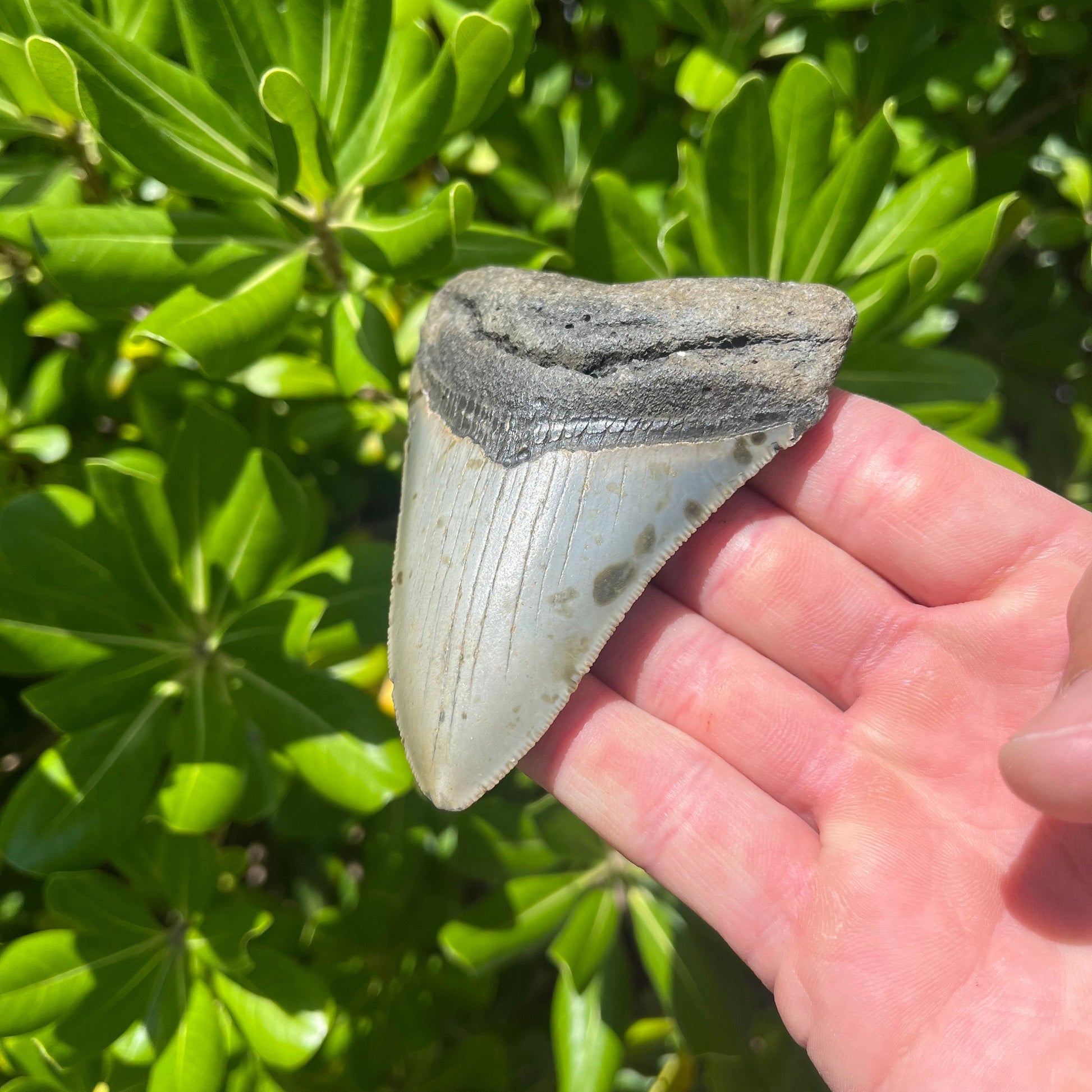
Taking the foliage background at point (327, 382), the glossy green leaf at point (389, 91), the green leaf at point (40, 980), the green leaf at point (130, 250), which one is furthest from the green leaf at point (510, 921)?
the glossy green leaf at point (389, 91)

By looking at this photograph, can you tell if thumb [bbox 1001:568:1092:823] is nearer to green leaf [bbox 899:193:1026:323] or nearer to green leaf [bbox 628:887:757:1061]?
green leaf [bbox 899:193:1026:323]

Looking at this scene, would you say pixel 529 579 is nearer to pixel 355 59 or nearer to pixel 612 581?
pixel 612 581

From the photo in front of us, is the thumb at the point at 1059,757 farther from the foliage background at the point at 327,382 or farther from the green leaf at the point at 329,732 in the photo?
the green leaf at the point at 329,732

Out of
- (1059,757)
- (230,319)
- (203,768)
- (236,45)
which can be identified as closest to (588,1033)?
(203,768)

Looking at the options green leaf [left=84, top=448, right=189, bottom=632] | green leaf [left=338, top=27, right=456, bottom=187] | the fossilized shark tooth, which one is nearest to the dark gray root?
the fossilized shark tooth

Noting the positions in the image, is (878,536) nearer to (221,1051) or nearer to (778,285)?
(778,285)

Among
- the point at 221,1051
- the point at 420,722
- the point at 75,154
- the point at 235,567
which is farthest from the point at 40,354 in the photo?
the point at 221,1051
